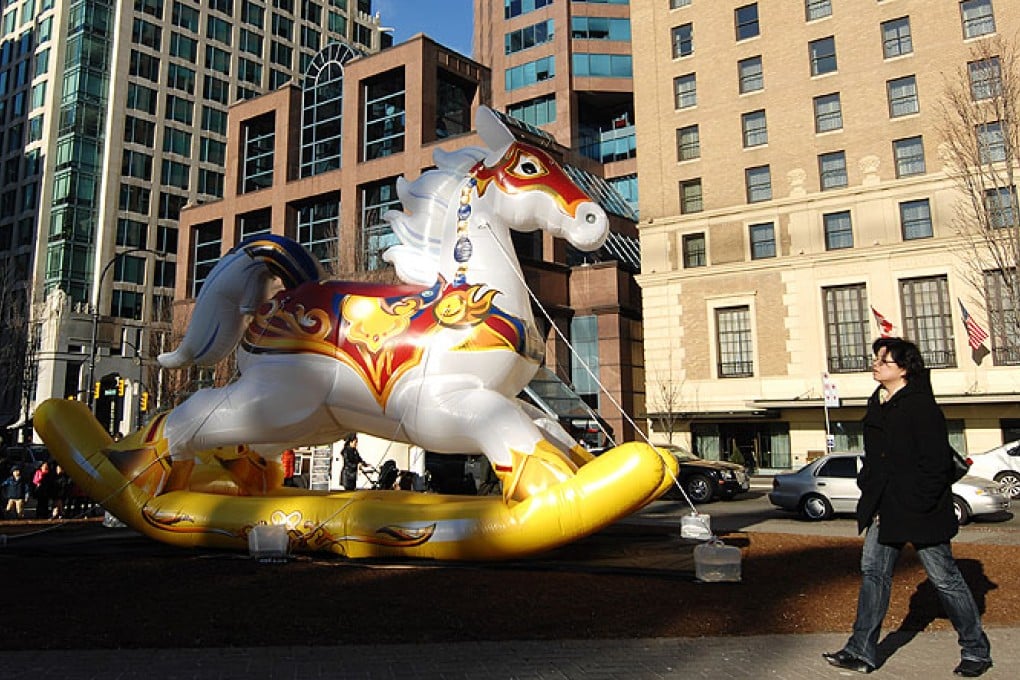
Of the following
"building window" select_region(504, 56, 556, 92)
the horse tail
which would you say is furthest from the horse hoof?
"building window" select_region(504, 56, 556, 92)

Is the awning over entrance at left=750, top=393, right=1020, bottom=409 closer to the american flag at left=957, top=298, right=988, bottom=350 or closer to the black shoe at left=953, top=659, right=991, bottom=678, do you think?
the american flag at left=957, top=298, right=988, bottom=350

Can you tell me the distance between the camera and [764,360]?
3053cm

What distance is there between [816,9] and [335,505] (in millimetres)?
31132

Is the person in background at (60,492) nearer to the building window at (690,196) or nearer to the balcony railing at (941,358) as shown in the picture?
the building window at (690,196)

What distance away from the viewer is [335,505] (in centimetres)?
828

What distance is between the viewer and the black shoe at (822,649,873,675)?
4.62 metres

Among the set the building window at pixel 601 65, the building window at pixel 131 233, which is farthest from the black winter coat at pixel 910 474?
the building window at pixel 131 233

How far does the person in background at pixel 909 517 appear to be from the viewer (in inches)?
181

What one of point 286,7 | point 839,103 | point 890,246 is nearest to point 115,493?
point 890,246

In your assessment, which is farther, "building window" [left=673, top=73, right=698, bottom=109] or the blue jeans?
"building window" [left=673, top=73, right=698, bottom=109]

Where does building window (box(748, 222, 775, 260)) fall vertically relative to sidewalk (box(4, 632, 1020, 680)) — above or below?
above

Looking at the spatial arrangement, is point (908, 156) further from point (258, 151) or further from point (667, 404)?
point (258, 151)

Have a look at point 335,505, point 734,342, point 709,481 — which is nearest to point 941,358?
point 734,342

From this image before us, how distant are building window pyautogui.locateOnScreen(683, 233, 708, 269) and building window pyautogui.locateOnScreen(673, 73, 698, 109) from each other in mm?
5912
